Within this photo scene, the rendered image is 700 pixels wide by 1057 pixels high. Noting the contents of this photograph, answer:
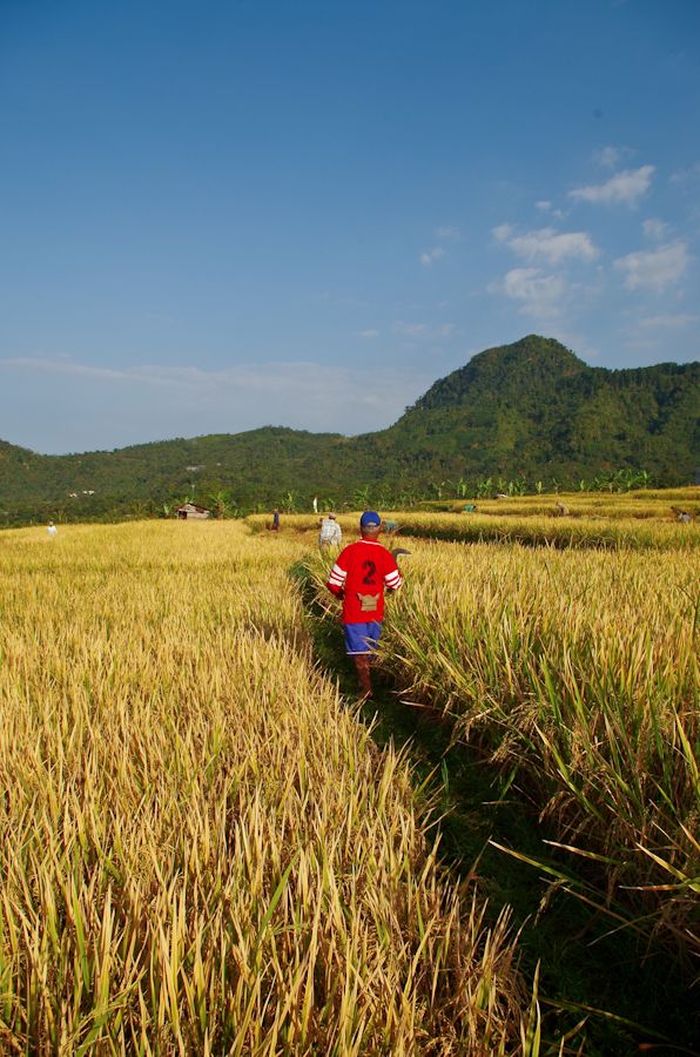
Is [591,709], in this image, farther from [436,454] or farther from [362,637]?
[436,454]

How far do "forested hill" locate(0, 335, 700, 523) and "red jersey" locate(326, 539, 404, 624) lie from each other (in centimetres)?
6776

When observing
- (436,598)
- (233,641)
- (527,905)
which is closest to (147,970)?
(527,905)

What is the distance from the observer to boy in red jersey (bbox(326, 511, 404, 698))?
4316 millimetres

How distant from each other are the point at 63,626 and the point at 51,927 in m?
4.10

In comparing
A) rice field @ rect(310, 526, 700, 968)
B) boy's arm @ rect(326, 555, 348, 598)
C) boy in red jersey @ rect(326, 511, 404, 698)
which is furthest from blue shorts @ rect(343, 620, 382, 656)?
boy's arm @ rect(326, 555, 348, 598)

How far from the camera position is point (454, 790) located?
108 inches

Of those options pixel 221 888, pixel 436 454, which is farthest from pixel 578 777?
pixel 436 454

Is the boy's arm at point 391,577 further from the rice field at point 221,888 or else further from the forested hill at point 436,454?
the forested hill at point 436,454

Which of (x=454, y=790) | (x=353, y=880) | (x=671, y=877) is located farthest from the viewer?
(x=454, y=790)

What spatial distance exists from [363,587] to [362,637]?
0.41m

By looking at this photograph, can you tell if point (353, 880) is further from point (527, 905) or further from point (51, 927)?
point (527, 905)

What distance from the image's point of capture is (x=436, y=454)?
424 ft

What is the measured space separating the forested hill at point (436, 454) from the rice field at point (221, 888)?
6947cm

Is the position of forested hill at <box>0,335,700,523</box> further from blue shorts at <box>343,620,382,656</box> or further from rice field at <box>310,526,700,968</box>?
rice field at <box>310,526,700,968</box>
